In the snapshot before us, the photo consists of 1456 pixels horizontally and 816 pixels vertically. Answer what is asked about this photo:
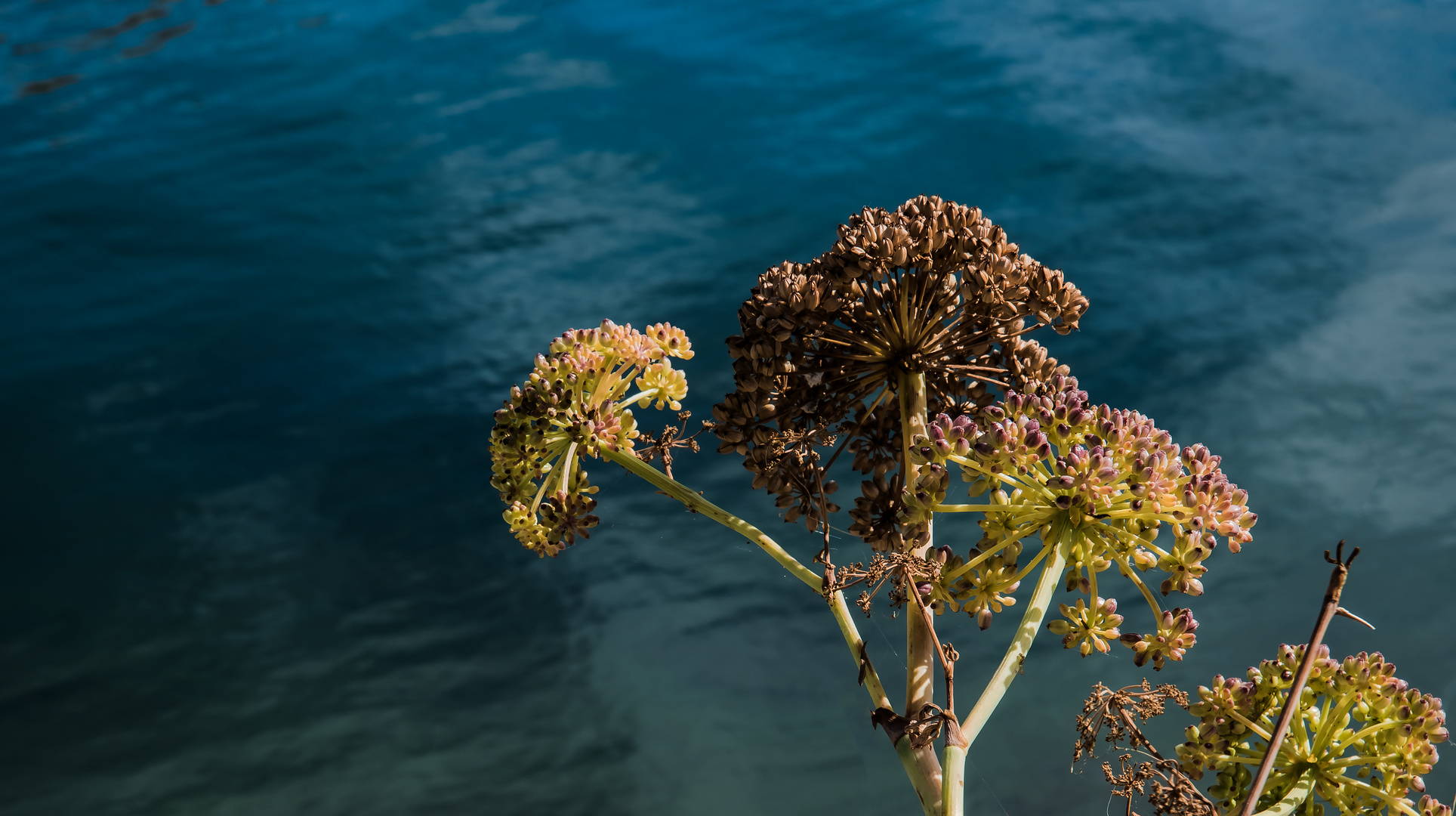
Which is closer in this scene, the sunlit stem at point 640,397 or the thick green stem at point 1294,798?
the thick green stem at point 1294,798

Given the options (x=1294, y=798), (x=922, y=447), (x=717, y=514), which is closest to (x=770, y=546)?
(x=717, y=514)

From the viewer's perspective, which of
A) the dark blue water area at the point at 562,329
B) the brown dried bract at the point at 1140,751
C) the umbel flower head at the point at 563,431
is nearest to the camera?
the brown dried bract at the point at 1140,751

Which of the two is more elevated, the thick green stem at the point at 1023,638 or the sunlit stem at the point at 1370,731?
the thick green stem at the point at 1023,638

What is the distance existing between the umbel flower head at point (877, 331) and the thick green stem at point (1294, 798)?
0.32 m

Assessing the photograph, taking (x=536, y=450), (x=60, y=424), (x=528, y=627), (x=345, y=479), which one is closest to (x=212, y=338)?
(x=60, y=424)

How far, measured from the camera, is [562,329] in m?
3.18

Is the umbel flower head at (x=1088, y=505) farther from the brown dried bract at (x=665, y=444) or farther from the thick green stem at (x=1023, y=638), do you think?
the brown dried bract at (x=665, y=444)

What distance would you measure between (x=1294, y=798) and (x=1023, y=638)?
24cm

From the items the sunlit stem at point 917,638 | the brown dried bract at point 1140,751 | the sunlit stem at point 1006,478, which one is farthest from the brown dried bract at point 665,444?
the brown dried bract at point 1140,751

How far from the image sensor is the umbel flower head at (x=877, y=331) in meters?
0.80

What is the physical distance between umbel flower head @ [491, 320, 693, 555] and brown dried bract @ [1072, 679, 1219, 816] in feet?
1.51

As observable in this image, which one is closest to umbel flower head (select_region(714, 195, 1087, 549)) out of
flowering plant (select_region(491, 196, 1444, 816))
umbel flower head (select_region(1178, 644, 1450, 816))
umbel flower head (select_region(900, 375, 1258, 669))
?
flowering plant (select_region(491, 196, 1444, 816))

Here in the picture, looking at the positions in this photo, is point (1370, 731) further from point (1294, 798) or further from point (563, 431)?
point (563, 431)

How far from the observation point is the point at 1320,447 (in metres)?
2.39
